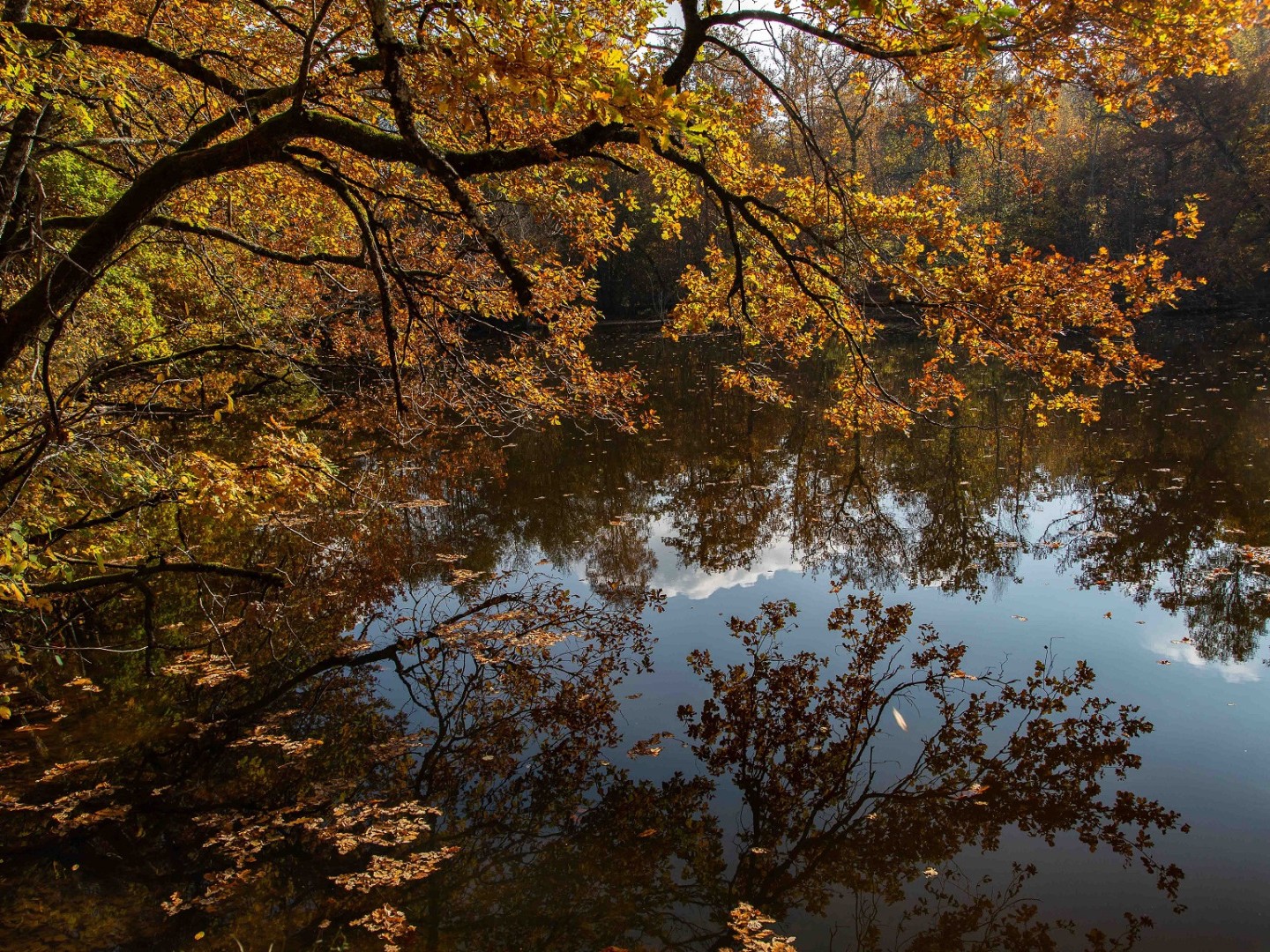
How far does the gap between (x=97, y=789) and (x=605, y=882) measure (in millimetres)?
3565

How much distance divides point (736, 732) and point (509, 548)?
4.92m

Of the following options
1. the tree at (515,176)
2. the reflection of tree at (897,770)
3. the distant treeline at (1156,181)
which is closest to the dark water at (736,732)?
the reflection of tree at (897,770)

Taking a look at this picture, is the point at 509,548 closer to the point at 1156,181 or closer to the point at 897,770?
the point at 897,770

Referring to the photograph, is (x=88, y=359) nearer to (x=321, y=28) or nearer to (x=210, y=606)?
(x=210, y=606)

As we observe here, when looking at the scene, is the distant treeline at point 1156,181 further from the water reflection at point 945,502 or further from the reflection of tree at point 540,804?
the reflection of tree at point 540,804

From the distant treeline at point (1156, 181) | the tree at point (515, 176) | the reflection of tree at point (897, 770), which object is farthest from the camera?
the distant treeline at point (1156, 181)

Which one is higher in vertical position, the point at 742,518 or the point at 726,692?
the point at 742,518

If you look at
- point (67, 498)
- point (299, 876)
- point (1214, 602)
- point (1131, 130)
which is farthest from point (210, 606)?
point (1131, 130)

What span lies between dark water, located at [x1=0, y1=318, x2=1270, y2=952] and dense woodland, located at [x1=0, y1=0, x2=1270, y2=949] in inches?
1.6

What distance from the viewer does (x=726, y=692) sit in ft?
20.2

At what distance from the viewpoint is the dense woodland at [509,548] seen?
13.0 ft

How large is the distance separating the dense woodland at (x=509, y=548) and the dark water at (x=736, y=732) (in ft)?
0.14

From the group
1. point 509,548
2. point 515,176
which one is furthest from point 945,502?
point 515,176

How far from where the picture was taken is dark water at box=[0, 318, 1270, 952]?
158 inches
